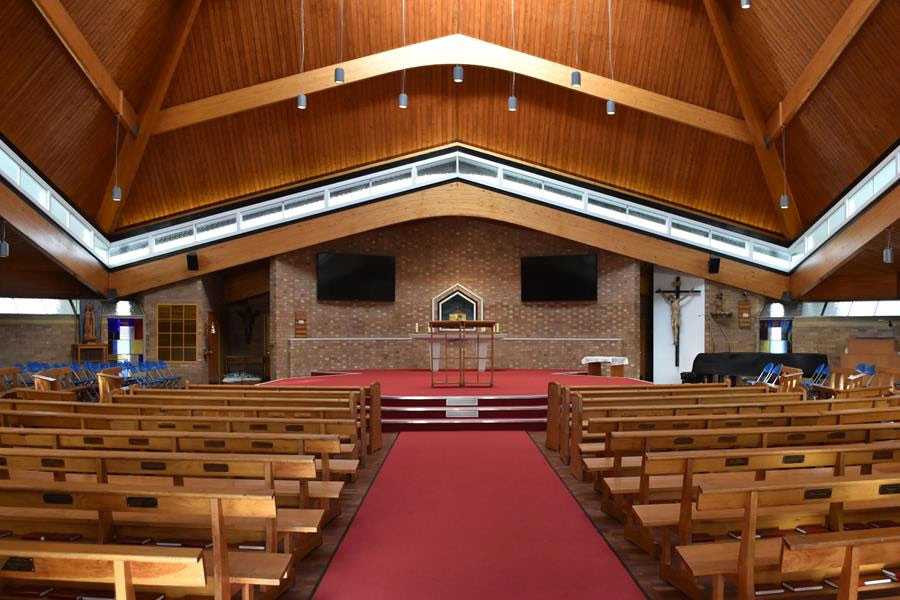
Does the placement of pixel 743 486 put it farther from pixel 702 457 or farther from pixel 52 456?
pixel 52 456

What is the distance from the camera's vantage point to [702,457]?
324cm

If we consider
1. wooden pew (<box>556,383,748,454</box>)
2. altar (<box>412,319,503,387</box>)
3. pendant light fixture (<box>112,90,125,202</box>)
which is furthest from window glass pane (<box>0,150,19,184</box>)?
wooden pew (<box>556,383,748,454</box>)

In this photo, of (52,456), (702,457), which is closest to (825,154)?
(702,457)

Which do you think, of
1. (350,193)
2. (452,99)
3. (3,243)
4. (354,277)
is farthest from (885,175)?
(3,243)

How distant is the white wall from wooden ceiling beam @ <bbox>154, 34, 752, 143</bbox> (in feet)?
15.4

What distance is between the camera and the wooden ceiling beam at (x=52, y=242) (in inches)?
384

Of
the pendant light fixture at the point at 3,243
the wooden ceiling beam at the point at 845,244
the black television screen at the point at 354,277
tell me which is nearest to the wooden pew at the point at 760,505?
the wooden ceiling beam at the point at 845,244

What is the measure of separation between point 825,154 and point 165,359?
548 inches

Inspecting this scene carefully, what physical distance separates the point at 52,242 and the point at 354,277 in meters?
6.26

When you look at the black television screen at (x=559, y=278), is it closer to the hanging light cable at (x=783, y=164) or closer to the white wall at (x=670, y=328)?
the white wall at (x=670, y=328)

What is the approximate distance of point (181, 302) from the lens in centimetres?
1459

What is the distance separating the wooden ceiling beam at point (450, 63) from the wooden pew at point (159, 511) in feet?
34.2

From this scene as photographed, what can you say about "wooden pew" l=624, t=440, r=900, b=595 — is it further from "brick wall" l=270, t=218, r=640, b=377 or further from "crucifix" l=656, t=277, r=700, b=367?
"crucifix" l=656, t=277, r=700, b=367

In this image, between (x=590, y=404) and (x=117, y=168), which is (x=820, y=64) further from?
(x=117, y=168)
